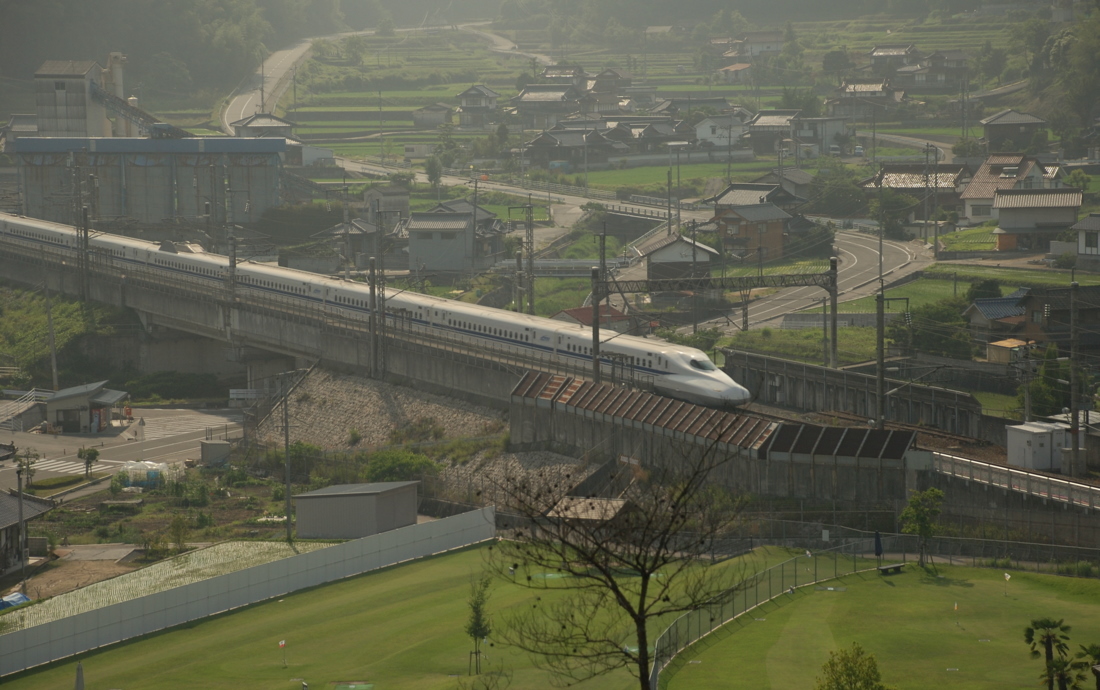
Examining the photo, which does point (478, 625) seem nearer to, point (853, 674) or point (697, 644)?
point (697, 644)

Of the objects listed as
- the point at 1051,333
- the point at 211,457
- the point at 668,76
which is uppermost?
the point at 668,76

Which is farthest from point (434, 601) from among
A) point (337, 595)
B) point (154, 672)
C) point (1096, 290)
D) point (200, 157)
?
point (200, 157)

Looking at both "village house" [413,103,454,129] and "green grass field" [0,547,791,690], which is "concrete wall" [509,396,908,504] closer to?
"green grass field" [0,547,791,690]

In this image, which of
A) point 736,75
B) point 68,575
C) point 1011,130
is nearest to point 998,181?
point 1011,130

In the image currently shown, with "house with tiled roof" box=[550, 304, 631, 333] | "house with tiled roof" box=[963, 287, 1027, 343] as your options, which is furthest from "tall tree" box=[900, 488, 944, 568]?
"house with tiled roof" box=[550, 304, 631, 333]

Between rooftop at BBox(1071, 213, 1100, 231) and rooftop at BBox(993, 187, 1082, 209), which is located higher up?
rooftop at BBox(993, 187, 1082, 209)

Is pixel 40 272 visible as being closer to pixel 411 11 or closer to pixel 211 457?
pixel 211 457

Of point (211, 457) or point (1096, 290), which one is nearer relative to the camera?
point (211, 457)
